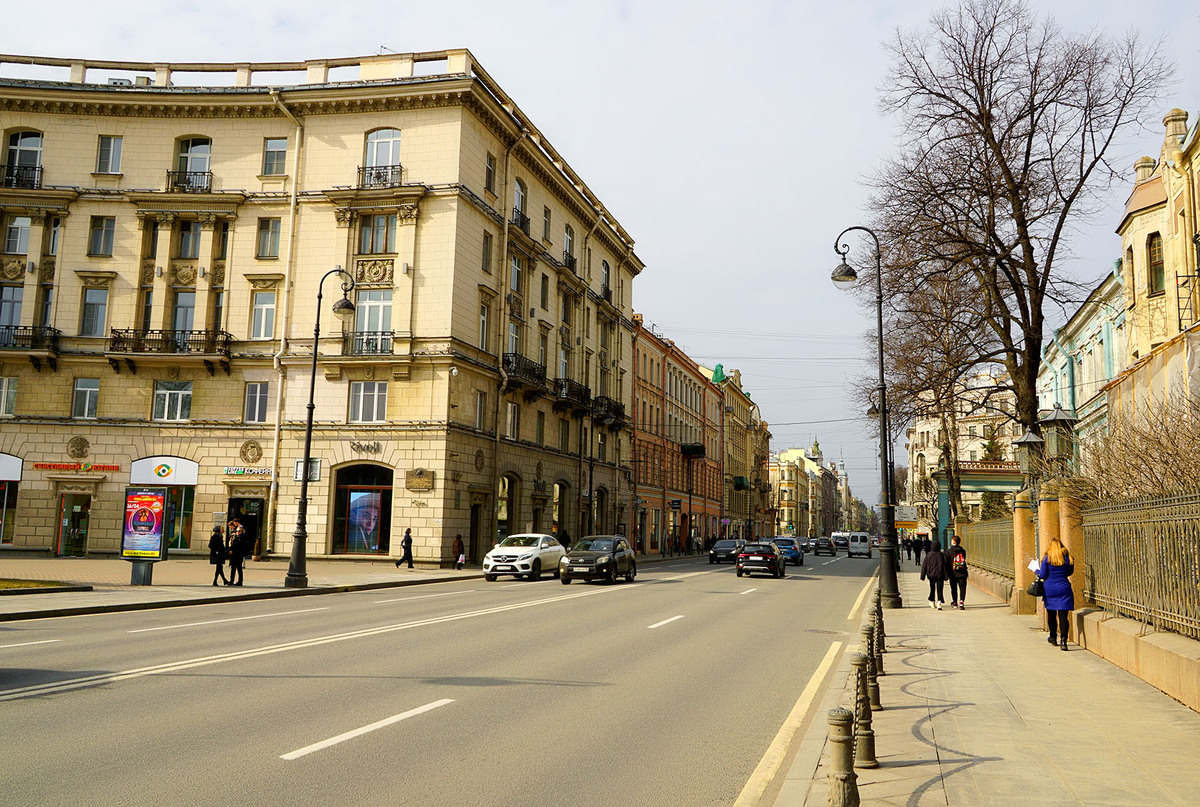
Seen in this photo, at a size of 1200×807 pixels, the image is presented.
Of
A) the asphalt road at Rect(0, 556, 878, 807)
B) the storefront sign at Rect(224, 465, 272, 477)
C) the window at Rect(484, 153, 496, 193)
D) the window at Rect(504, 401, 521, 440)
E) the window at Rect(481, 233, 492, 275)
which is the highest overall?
the window at Rect(484, 153, 496, 193)

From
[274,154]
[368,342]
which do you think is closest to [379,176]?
[274,154]

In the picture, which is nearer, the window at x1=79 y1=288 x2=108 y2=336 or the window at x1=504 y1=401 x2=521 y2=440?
the window at x1=79 y1=288 x2=108 y2=336

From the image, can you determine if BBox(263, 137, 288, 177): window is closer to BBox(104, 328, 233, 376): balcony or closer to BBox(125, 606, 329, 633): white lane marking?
BBox(104, 328, 233, 376): balcony

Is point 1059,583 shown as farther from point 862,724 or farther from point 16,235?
point 16,235

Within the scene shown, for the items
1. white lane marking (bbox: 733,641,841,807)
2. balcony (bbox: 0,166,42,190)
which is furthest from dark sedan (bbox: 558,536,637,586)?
balcony (bbox: 0,166,42,190)

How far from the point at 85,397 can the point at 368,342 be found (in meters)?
12.5

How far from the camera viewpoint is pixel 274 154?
124 feet

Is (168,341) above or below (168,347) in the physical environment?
above

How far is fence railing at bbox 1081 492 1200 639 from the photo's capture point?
9.09 meters

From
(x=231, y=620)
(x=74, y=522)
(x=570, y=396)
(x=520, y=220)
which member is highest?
(x=520, y=220)

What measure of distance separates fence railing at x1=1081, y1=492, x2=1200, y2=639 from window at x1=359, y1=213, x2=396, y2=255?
29.1m

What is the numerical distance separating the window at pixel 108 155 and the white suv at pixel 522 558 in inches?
951

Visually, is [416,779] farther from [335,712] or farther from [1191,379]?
[1191,379]

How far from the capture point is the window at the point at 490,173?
38.5 meters
